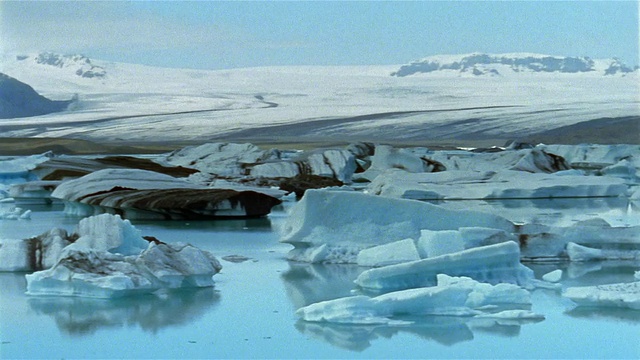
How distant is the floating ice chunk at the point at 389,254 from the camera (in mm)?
4453

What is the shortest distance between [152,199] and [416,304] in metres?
3.74

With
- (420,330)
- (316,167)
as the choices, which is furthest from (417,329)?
(316,167)

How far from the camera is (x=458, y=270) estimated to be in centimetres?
407

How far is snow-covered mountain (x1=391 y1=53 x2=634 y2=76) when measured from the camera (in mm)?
57125

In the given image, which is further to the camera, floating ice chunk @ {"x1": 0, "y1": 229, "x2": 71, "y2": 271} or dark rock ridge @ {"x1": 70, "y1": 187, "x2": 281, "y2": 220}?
dark rock ridge @ {"x1": 70, "y1": 187, "x2": 281, "y2": 220}

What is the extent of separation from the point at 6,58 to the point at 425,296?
1849 inches

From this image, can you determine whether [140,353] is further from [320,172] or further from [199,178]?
[320,172]

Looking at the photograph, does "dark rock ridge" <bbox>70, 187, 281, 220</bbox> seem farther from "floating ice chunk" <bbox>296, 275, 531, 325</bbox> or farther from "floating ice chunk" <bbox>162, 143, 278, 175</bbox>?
"floating ice chunk" <bbox>162, 143, 278, 175</bbox>

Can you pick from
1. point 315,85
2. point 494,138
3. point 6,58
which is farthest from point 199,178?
point 6,58

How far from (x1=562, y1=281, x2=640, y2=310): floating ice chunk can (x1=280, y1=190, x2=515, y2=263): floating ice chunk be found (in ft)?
4.05

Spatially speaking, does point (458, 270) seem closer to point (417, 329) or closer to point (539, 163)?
point (417, 329)

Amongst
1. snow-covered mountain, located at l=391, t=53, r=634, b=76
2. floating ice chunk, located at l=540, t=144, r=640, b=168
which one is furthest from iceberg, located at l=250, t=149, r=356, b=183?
snow-covered mountain, located at l=391, t=53, r=634, b=76

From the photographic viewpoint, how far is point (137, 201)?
692 centimetres

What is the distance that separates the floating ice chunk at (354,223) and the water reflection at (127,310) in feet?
2.96
